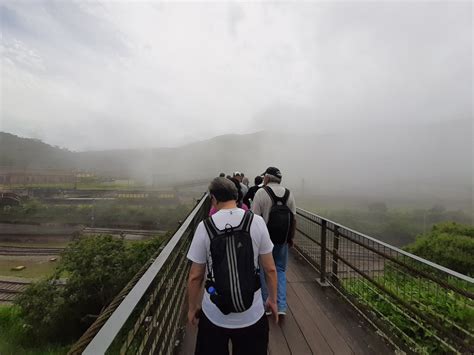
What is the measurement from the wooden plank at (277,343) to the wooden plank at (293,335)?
4 centimetres

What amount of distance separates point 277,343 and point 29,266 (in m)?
40.0

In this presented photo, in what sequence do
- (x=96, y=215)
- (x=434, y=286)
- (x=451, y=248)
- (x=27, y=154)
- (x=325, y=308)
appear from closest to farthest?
(x=325, y=308)
(x=434, y=286)
(x=451, y=248)
(x=96, y=215)
(x=27, y=154)

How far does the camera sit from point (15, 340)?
47.9 ft

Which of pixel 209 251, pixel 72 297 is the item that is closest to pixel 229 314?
pixel 209 251

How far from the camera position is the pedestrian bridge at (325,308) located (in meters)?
1.35

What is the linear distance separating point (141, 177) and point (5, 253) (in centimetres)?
8429

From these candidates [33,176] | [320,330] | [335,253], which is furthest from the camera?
[33,176]

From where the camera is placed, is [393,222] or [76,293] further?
[393,222]

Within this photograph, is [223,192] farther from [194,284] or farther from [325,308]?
[325,308]

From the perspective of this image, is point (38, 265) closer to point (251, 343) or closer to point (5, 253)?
point (5, 253)

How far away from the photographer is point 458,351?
7.38 ft

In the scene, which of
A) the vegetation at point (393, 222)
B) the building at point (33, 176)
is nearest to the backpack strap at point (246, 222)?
the vegetation at point (393, 222)

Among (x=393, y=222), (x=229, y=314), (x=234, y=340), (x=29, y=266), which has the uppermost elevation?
(x=229, y=314)

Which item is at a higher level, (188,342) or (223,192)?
(223,192)
